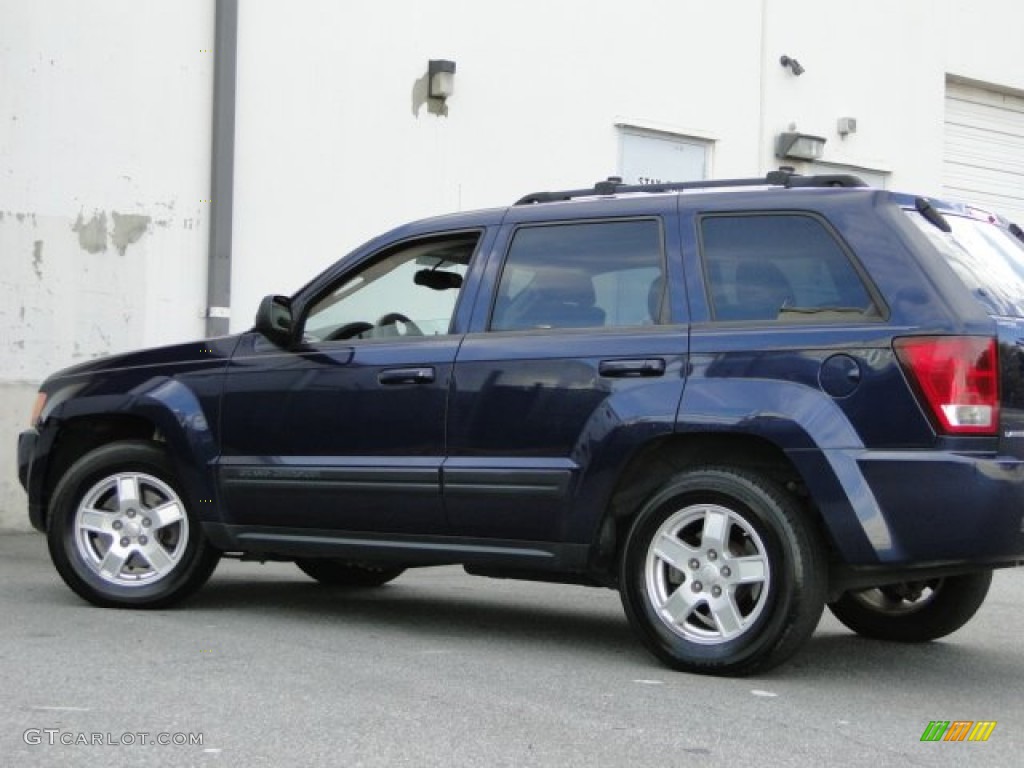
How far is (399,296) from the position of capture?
6.97m

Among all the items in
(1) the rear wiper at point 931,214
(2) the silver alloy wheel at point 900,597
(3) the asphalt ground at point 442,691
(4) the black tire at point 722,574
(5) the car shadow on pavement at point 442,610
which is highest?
(1) the rear wiper at point 931,214

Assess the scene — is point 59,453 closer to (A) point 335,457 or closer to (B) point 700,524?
(A) point 335,457

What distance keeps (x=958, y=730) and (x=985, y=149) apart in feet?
47.1

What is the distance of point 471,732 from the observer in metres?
4.82

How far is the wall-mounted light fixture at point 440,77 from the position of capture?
13.0 metres

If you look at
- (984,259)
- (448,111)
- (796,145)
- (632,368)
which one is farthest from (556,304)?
(796,145)

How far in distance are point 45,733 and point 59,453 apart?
3211 mm

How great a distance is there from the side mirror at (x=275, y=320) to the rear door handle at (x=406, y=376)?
577 mm

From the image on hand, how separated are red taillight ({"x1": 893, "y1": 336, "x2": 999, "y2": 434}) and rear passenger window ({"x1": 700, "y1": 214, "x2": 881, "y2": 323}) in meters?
0.28

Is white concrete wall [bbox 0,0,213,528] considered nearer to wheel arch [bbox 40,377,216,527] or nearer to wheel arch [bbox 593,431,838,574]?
wheel arch [bbox 40,377,216,527]

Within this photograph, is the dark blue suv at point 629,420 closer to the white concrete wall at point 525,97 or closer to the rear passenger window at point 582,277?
the rear passenger window at point 582,277

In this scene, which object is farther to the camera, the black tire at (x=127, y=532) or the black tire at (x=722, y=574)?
the black tire at (x=127, y=532)

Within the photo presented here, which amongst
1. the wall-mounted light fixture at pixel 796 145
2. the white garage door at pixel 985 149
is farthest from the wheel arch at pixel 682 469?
the white garage door at pixel 985 149

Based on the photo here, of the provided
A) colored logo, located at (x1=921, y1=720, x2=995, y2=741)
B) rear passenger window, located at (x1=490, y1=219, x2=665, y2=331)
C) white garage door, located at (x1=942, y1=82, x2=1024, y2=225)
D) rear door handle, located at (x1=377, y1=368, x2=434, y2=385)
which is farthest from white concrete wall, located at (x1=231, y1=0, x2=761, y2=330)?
colored logo, located at (x1=921, y1=720, x2=995, y2=741)
